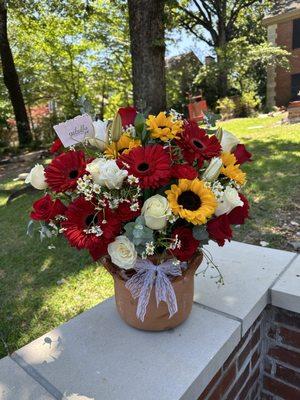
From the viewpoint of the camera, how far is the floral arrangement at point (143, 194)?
1125 millimetres

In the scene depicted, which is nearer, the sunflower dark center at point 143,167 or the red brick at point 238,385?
the sunflower dark center at point 143,167

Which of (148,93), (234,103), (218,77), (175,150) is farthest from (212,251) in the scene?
(218,77)

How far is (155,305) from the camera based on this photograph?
1315mm

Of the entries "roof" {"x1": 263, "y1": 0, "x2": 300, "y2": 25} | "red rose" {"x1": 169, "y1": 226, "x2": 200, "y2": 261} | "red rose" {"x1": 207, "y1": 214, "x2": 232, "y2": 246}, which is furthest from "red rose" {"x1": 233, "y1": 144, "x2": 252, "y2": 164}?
"roof" {"x1": 263, "y1": 0, "x2": 300, "y2": 25}

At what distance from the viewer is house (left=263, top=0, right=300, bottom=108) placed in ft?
57.1

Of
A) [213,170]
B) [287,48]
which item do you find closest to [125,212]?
[213,170]

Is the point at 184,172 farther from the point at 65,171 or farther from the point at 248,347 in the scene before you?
the point at 248,347

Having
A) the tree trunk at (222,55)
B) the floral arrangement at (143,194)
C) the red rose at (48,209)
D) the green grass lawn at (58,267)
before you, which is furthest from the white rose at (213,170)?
the tree trunk at (222,55)

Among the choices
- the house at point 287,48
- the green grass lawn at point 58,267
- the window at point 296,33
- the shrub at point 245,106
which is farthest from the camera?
the house at point 287,48

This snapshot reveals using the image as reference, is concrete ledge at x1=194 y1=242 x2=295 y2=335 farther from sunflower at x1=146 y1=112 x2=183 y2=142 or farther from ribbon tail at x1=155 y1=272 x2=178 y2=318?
sunflower at x1=146 y1=112 x2=183 y2=142

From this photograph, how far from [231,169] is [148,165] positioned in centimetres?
33

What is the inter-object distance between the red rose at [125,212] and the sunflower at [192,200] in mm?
127

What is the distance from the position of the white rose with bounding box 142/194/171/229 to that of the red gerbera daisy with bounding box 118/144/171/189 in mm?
47

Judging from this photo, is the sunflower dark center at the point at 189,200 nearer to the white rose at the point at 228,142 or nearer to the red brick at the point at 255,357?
the white rose at the point at 228,142
